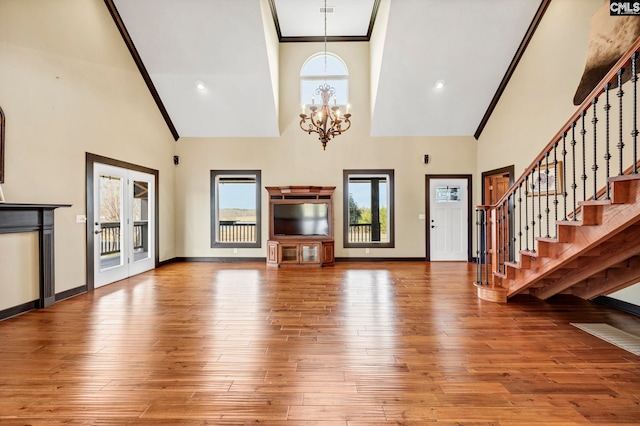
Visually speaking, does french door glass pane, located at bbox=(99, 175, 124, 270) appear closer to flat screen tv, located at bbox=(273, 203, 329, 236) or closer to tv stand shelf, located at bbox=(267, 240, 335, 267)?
tv stand shelf, located at bbox=(267, 240, 335, 267)

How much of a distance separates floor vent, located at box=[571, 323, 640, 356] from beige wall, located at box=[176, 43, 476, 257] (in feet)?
14.0

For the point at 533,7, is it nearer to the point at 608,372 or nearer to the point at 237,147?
the point at 608,372

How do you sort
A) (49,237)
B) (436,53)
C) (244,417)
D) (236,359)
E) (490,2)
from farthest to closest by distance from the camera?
(436,53)
(490,2)
(49,237)
(236,359)
(244,417)

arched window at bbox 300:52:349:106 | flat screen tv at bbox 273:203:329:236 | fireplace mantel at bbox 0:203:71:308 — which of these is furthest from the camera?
arched window at bbox 300:52:349:106

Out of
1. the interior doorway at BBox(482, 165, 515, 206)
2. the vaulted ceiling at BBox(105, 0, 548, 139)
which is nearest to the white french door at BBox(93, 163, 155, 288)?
the vaulted ceiling at BBox(105, 0, 548, 139)

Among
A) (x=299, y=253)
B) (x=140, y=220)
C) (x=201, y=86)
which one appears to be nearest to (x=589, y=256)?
(x=299, y=253)

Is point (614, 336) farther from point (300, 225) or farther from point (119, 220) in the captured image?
point (119, 220)

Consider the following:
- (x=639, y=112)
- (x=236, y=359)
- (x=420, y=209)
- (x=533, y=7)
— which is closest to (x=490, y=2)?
(x=533, y=7)

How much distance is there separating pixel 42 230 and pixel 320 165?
514 centimetres

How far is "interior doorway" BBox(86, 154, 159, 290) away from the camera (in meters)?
5.06

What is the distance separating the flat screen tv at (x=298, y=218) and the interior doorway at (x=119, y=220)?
2555 mm

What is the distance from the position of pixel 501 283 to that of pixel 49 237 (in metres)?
5.88

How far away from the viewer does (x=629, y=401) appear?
204 cm

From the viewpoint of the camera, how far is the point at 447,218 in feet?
25.0
